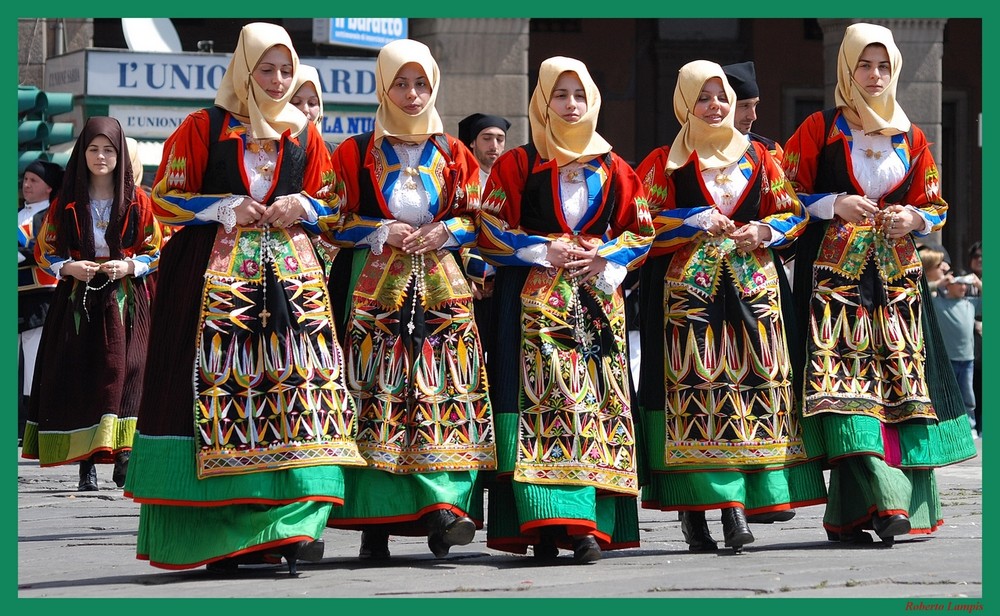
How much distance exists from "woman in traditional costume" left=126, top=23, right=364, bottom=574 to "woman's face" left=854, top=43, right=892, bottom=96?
2581mm

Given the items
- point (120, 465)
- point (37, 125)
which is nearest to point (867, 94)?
point (120, 465)

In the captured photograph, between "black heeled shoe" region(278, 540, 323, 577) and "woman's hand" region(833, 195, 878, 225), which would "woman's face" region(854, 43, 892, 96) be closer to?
"woman's hand" region(833, 195, 878, 225)

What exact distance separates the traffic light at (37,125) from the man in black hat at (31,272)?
4.4 inches

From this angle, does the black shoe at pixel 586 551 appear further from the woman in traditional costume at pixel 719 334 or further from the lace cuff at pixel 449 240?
the lace cuff at pixel 449 240

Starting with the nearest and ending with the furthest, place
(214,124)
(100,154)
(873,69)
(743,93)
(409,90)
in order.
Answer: (214,124)
(409,90)
(873,69)
(743,93)
(100,154)

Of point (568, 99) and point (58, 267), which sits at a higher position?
point (568, 99)

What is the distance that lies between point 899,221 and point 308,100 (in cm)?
285

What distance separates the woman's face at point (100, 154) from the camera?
34.1 ft

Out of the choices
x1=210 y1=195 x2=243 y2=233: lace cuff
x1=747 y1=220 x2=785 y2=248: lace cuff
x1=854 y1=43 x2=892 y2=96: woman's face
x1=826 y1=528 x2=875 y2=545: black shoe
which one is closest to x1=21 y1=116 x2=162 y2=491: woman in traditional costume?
x1=210 y1=195 x2=243 y2=233: lace cuff

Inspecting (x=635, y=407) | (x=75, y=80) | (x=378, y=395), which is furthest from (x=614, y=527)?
(x=75, y=80)

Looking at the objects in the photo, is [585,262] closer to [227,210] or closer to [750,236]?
[750,236]

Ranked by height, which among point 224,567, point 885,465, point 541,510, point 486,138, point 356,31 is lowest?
point 224,567

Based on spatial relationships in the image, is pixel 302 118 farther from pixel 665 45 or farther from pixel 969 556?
pixel 665 45

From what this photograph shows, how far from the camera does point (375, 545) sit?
797 cm
